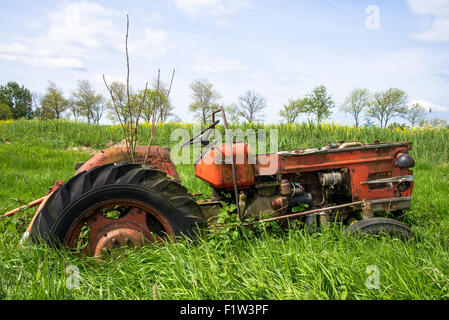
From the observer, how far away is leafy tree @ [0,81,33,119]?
181ft

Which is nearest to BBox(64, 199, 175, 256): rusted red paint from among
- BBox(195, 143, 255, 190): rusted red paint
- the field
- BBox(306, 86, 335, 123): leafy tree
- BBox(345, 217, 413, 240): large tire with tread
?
the field

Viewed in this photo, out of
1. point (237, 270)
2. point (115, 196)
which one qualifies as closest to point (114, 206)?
point (115, 196)

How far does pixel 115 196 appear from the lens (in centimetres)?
244

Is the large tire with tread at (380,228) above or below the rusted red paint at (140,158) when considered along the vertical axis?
below

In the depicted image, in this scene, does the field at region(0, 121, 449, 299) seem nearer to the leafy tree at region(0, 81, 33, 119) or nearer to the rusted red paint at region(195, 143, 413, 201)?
the rusted red paint at region(195, 143, 413, 201)

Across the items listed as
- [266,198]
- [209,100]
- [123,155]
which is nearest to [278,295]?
[266,198]

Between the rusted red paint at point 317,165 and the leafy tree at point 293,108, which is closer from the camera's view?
the rusted red paint at point 317,165

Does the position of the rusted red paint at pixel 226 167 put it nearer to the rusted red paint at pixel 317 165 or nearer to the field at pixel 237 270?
the rusted red paint at pixel 317 165

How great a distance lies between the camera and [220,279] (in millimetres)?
2209

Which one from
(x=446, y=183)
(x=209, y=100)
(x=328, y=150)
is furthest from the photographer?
(x=209, y=100)

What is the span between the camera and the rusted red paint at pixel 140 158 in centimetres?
356

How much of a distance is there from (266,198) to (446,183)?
5.36 metres

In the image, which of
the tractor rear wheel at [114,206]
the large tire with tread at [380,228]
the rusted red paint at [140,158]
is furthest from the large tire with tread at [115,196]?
the large tire with tread at [380,228]
